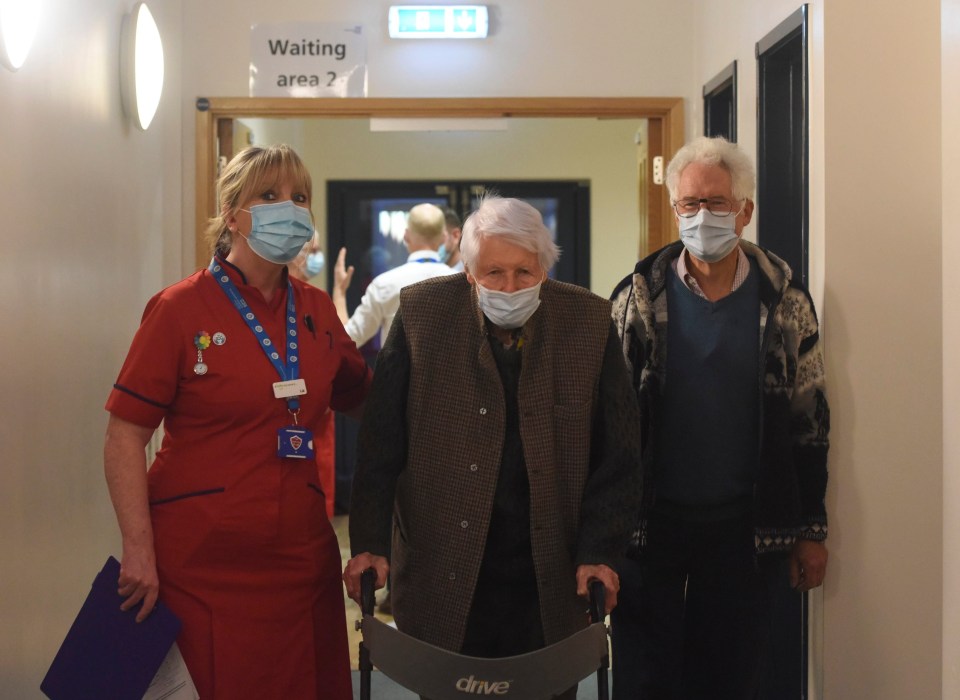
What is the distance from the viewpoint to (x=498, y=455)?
2.00 meters

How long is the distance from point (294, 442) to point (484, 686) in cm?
59

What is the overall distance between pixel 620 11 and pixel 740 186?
6.21 ft

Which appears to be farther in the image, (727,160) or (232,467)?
(727,160)

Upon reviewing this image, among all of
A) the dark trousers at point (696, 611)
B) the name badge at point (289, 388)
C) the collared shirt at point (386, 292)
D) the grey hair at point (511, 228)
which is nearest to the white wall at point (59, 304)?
the name badge at point (289, 388)

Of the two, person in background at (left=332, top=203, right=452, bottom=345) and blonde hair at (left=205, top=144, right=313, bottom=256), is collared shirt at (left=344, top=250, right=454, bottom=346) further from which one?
blonde hair at (left=205, top=144, right=313, bottom=256)

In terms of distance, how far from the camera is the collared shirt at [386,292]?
4742 millimetres

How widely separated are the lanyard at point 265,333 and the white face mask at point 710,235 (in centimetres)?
91

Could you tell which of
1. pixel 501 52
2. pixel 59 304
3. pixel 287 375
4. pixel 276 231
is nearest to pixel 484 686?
pixel 287 375

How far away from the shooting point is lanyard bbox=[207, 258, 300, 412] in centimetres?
206

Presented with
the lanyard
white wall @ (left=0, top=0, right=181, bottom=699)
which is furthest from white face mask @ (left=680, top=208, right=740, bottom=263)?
white wall @ (left=0, top=0, right=181, bottom=699)

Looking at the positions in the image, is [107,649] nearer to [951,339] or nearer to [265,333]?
[265,333]

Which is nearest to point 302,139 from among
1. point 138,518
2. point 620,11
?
point 620,11

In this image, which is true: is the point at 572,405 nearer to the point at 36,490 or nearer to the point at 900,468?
the point at 900,468

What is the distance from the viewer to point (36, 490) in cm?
257
